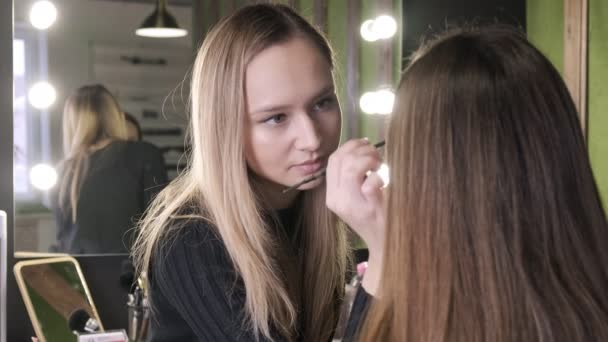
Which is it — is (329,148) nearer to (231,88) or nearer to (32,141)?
(231,88)

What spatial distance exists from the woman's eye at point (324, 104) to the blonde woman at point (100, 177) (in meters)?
0.67

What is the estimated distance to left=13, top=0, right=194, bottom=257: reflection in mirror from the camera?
60.3 inches

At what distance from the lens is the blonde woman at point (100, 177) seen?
5.15ft

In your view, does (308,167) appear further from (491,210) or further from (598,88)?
(598,88)

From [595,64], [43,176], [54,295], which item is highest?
[595,64]

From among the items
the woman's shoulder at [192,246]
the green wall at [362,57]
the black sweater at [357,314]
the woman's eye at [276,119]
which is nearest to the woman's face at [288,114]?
the woman's eye at [276,119]

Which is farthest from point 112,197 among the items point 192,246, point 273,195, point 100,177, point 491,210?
point 491,210

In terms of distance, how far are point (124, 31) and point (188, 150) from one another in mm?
279

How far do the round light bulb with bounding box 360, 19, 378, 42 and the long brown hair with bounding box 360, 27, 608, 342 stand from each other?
3.92ft

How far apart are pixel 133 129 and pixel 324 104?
2.25 feet

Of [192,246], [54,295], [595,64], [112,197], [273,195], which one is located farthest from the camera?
[595,64]

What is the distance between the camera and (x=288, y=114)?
1.01 metres

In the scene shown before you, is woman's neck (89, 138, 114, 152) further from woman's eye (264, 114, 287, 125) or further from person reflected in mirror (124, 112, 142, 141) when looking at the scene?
woman's eye (264, 114, 287, 125)

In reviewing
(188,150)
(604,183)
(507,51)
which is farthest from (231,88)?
(604,183)
